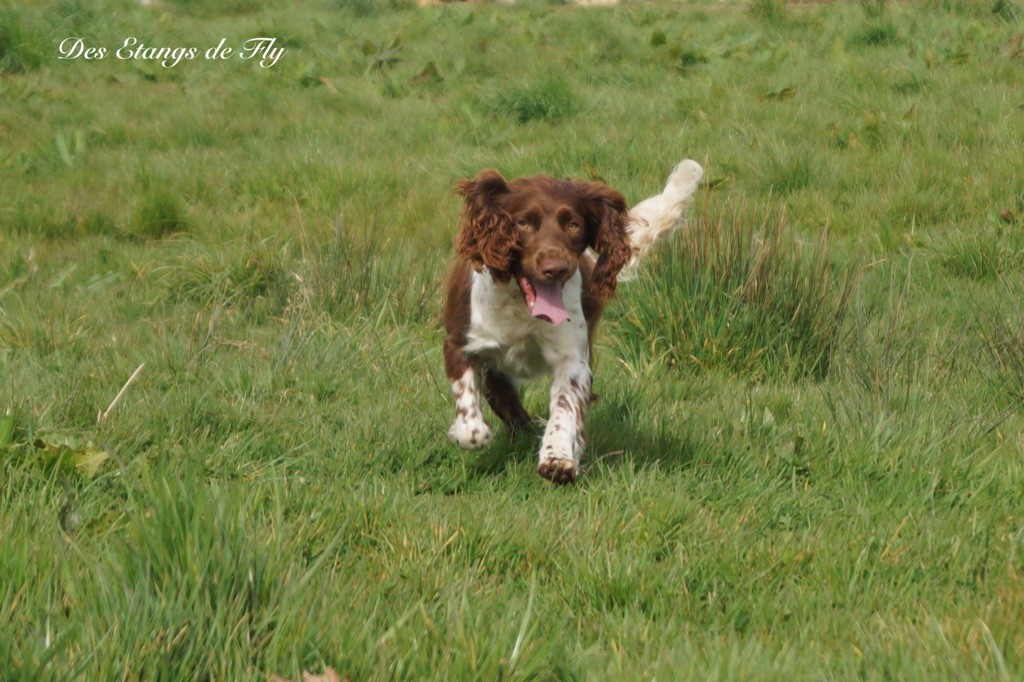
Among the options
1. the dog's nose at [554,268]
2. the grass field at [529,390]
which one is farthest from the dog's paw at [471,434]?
the dog's nose at [554,268]

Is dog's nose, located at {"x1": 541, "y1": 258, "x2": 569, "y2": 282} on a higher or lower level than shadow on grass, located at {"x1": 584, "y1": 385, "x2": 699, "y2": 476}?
higher

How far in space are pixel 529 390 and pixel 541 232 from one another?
1.22 meters

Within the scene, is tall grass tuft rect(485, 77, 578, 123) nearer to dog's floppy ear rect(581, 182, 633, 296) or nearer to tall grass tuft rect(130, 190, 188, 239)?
tall grass tuft rect(130, 190, 188, 239)

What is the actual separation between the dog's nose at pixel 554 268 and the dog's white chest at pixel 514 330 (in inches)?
14.8

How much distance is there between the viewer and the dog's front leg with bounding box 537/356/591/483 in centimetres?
379

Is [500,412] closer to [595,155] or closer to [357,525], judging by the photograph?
[357,525]

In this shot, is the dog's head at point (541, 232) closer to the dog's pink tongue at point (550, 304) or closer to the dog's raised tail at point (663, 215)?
the dog's pink tongue at point (550, 304)

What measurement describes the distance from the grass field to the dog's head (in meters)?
0.57

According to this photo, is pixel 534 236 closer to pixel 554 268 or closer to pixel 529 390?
pixel 554 268

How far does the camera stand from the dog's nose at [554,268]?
386cm

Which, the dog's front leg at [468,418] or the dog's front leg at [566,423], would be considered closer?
the dog's front leg at [566,423]

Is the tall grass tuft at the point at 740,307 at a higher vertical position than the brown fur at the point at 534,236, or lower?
lower

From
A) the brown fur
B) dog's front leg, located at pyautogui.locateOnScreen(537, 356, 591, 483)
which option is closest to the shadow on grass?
dog's front leg, located at pyautogui.locateOnScreen(537, 356, 591, 483)

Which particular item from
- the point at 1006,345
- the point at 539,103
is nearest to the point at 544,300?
the point at 1006,345
